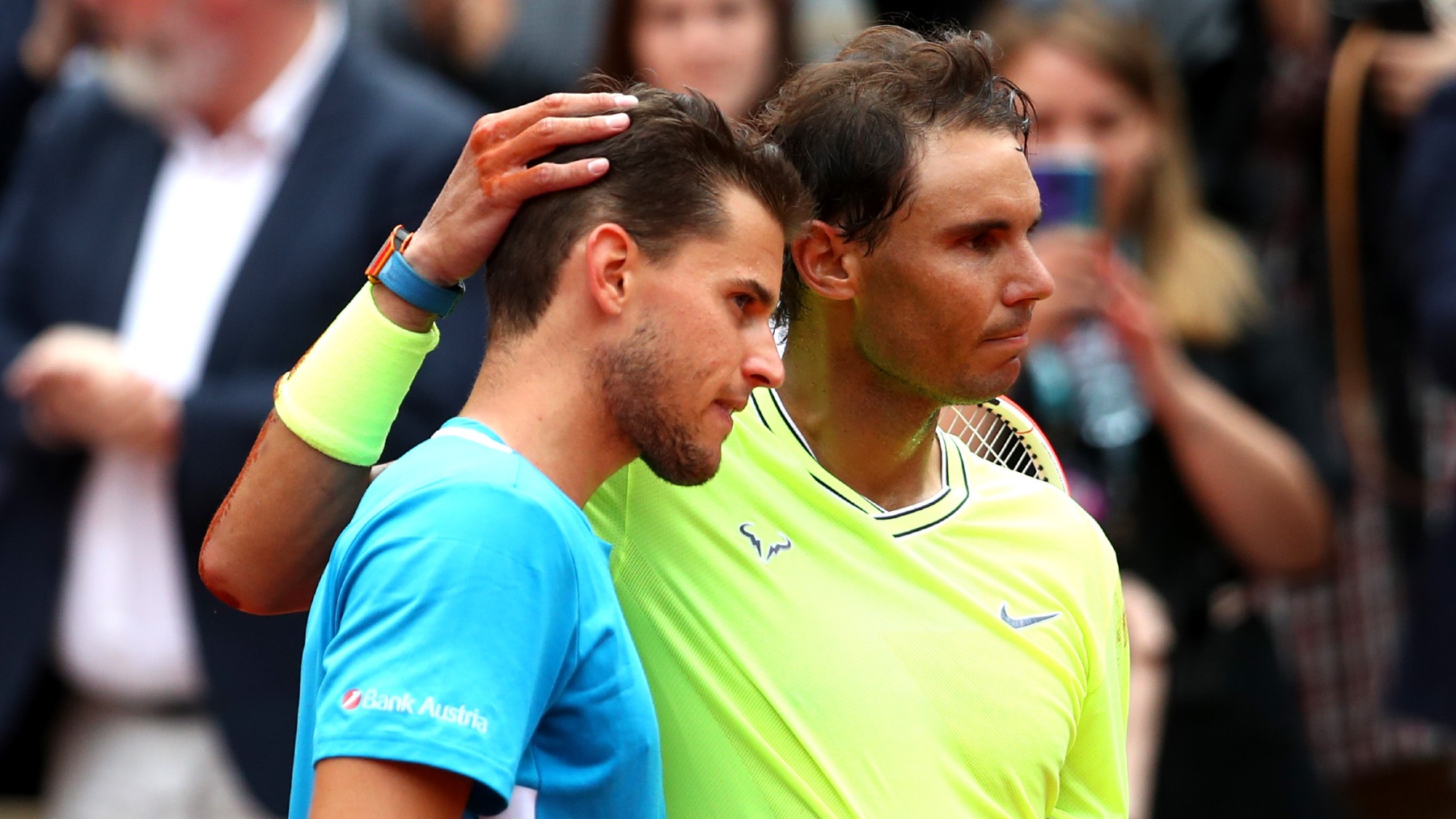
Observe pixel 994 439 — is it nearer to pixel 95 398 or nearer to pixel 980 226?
pixel 980 226

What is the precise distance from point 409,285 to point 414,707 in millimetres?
610

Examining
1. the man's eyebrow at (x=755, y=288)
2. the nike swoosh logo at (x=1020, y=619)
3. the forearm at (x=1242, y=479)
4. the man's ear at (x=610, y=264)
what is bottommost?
the forearm at (x=1242, y=479)

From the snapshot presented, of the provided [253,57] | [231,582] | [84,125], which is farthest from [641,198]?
[84,125]

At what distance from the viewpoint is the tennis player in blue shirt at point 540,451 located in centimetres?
194

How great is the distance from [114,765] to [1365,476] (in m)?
3.41

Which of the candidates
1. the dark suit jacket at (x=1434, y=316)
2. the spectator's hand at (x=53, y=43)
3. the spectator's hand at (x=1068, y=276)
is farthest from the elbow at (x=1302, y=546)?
the spectator's hand at (x=53, y=43)

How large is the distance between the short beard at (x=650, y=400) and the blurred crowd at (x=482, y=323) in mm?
1776

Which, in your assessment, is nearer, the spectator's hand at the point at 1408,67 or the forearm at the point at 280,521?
the forearm at the point at 280,521

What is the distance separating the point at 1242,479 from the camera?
4660 millimetres

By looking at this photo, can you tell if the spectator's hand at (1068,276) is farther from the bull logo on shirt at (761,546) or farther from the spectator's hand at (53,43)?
the spectator's hand at (53,43)

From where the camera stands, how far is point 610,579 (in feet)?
7.27

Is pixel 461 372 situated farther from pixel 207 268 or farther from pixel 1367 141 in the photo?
pixel 1367 141

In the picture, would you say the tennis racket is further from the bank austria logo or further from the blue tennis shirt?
the bank austria logo

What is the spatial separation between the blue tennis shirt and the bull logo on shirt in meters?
0.27
